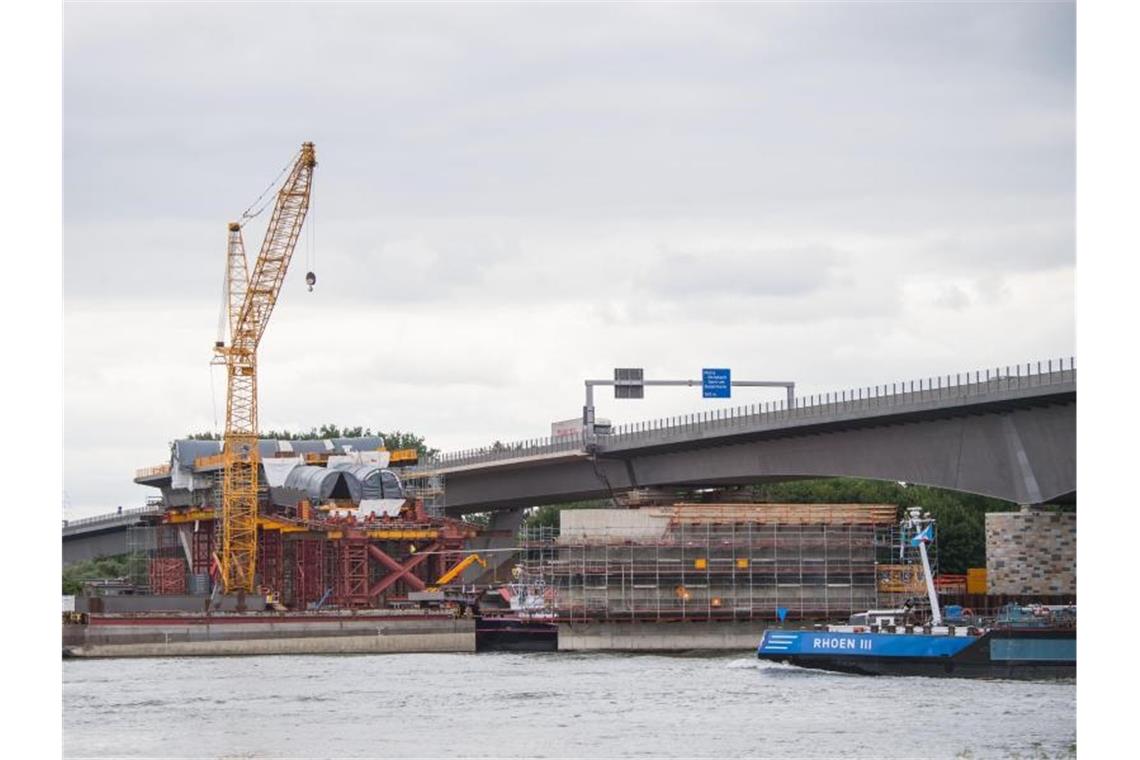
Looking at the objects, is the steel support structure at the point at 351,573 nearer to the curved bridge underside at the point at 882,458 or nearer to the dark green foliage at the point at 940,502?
the curved bridge underside at the point at 882,458

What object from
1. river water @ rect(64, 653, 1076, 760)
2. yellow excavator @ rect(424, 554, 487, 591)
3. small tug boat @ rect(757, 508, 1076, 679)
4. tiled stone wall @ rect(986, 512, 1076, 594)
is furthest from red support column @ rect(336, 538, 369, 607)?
small tug boat @ rect(757, 508, 1076, 679)

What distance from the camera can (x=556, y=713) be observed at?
250ft

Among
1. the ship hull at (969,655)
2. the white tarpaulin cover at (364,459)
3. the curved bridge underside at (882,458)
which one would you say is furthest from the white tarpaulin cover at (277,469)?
the ship hull at (969,655)

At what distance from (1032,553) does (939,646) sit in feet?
66.1

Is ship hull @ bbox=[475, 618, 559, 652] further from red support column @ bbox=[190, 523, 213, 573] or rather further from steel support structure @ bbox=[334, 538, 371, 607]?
red support column @ bbox=[190, 523, 213, 573]

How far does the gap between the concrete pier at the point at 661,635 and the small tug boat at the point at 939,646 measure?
26.3 metres

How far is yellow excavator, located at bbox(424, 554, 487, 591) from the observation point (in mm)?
149375

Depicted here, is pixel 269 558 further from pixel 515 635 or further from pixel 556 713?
pixel 556 713

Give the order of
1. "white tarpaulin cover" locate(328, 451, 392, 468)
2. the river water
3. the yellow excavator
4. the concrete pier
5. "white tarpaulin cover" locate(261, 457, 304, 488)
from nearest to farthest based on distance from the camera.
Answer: the river water → the concrete pier → the yellow excavator → "white tarpaulin cover" locate(261, 457, 304, 488) → "white tarpaulin cover" locate(328, 451, 392, 468)

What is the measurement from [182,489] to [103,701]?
322 feet

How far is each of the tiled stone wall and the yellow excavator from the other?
4730cm

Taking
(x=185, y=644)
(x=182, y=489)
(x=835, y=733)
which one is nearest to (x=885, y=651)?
(x=835, y=733)

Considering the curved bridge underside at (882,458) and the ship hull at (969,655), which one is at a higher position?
the curved bridge underside at (882,458)

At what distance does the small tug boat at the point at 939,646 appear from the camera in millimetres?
90812
